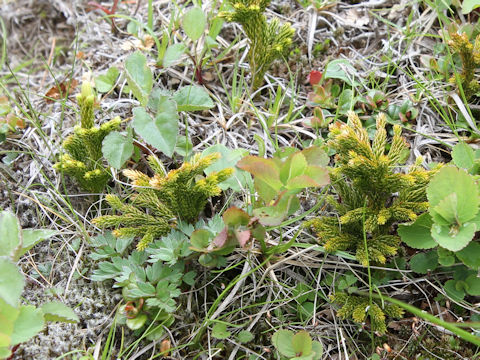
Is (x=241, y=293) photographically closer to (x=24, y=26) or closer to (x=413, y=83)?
(x=413, y=83)

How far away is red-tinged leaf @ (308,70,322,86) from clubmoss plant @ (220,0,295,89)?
0.21 meters

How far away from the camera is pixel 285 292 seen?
80.9 inches

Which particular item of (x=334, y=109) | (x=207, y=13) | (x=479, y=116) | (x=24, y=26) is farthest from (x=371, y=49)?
(x=24, y=26)

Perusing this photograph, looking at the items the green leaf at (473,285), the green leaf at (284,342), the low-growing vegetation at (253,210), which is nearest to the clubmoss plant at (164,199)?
the low-growing vegetation at (253,210)

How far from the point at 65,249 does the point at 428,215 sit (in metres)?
1.70

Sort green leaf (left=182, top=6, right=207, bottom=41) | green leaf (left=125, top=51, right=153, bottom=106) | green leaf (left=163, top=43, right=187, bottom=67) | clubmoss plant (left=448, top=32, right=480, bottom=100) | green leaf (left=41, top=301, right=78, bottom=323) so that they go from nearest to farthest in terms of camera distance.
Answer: green leaf (left=41, top=301, right=78, bottom=323) → green leaf (left=125, top=51, right=153, bottom=106) → clubmoss plant (left=448, top=32, right=480, bottom=100) → green leaf (left=182, top=6, right=207, bottom=41) → green leaf (left=163, top=43, right=187, bottom=67)

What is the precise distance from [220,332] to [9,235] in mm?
953

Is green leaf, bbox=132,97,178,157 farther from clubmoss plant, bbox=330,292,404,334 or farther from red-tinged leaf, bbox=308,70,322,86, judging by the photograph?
clubmoss plant, bbox=330,292,404,334

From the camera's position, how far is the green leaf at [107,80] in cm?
261

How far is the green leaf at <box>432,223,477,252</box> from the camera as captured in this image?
1.69m

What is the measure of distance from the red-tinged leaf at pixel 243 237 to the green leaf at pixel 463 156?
1.04 metres

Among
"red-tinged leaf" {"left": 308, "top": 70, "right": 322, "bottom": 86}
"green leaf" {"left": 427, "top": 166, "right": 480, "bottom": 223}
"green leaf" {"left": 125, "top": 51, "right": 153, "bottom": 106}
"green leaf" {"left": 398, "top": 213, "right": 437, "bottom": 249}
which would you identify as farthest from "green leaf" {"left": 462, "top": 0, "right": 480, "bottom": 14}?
"green leaf" {"left": 125, "top": 51, "right": 153, "bottom": 106}

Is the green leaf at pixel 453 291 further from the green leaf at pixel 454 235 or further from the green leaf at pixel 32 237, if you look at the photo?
the green leaf at pixel 32 237

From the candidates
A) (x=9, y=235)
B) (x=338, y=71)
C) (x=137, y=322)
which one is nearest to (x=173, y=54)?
(x=338, y=71)
